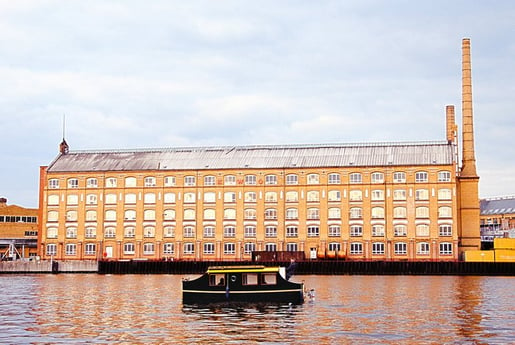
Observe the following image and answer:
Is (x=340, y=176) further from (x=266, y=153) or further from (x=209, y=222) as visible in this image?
(x=209, y=222)

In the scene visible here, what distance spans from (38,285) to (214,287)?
35594mm

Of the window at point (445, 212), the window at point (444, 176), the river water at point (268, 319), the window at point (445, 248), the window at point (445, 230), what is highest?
the window at point (444, 176)

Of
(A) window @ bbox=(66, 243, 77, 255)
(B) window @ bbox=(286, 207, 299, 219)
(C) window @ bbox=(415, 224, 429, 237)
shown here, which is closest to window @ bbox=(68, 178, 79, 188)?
(A) window @ bbox=(66, 243, 77, 255)

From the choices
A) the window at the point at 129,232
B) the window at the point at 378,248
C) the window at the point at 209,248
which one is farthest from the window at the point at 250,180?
the window at the point at 378,248

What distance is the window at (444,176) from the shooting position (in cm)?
11969

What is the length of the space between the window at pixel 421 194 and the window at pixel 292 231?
65.6ft

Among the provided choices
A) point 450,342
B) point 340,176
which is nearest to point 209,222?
point 340,176

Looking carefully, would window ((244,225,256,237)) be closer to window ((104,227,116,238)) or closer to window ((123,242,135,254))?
window ((123,242,135,254))

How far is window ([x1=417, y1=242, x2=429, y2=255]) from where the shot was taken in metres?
119

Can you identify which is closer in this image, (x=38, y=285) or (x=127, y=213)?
(x=38, y=285)

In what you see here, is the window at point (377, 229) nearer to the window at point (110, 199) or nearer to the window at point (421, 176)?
the window at point (421, 176)

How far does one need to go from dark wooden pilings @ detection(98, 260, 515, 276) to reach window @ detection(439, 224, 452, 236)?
943 centimetres

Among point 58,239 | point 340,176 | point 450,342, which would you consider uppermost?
point 340,176

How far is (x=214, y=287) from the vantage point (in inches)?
2242
